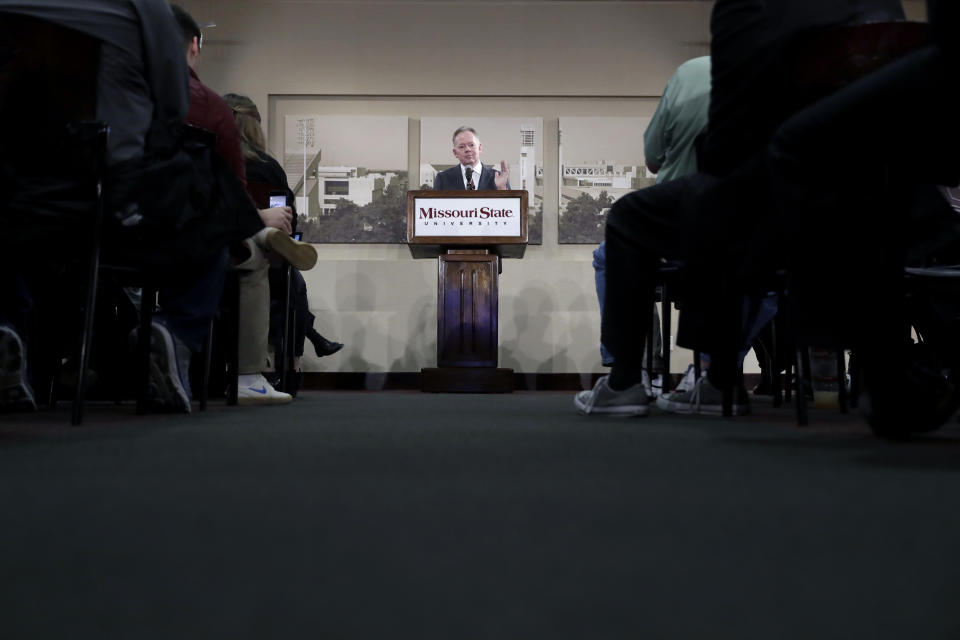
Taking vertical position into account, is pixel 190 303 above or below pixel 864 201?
below

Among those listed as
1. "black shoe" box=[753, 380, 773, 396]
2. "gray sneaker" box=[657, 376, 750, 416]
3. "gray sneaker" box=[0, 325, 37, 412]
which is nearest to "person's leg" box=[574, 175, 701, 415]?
"gray sneaker" box=[657, 376, 750, 416]

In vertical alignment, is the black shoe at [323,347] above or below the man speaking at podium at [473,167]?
below

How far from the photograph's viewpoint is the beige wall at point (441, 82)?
6.20 metres

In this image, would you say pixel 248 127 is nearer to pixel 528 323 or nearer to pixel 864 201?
pixel 864 201

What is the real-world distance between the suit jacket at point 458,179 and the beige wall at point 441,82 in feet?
1.08

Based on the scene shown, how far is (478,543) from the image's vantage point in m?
0.66

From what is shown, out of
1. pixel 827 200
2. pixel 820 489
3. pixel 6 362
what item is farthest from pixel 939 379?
pixel 6 362

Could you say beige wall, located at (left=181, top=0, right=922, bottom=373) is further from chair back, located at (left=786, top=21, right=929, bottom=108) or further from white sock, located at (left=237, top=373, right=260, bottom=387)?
chair back, located at (left=786, top=21, right=929, bottom=108)

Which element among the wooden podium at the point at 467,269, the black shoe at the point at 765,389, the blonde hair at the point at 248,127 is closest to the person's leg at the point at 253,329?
the blonde hair at the point at 248,127

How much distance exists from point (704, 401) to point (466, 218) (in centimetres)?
258

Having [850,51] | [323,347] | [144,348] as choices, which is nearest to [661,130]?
[850,51]

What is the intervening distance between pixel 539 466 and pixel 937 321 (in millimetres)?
2588

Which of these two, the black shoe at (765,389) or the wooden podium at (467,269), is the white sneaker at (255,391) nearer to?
the wooden podium at (467,269)

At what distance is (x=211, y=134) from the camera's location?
82.7 inches
